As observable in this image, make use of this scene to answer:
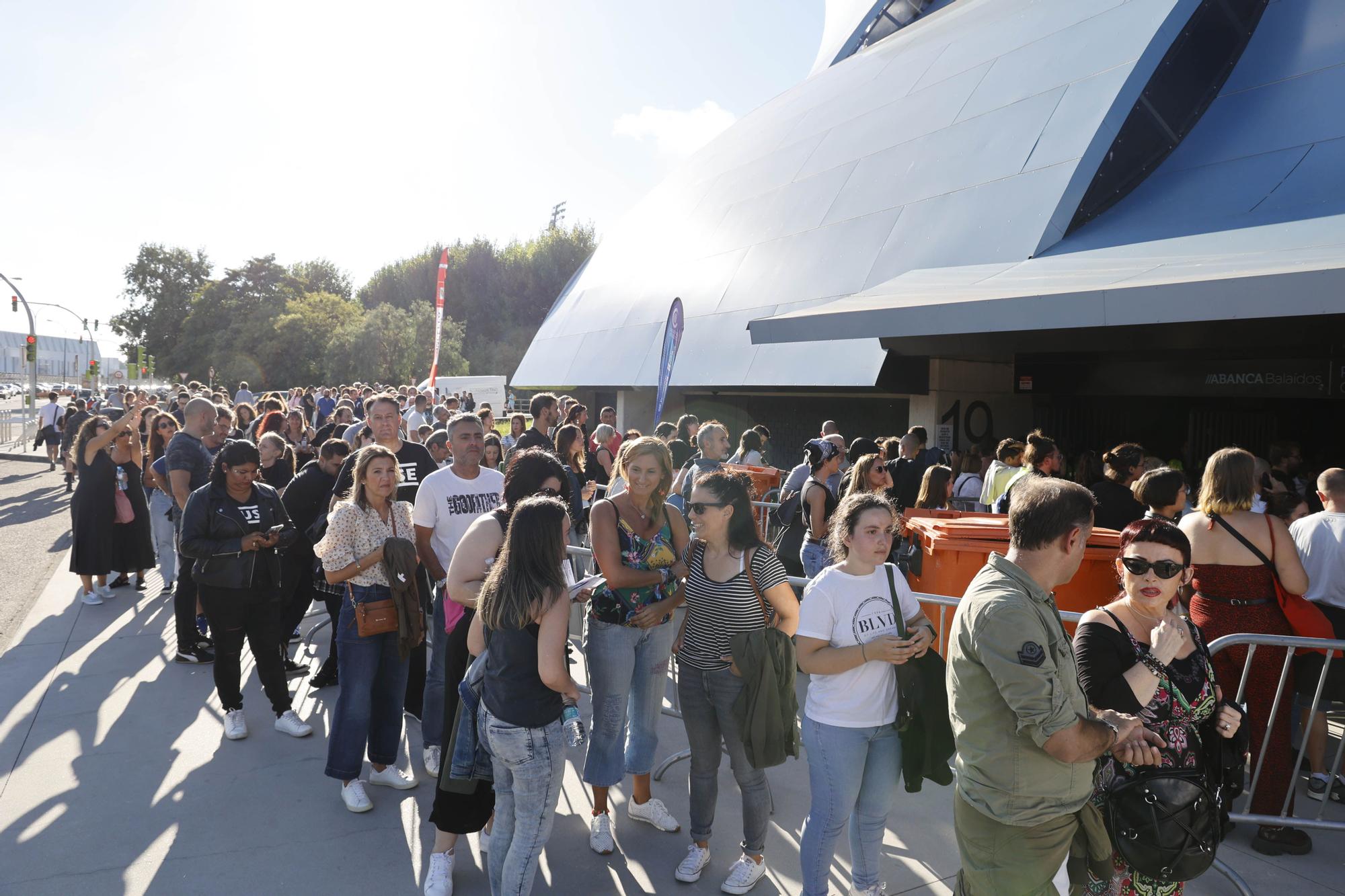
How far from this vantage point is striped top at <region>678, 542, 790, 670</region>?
380cm

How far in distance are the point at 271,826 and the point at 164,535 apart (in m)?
5.66

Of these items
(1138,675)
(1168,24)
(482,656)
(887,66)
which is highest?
(887,66)

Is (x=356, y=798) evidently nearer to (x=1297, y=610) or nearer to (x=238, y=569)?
(x=238, y=569)

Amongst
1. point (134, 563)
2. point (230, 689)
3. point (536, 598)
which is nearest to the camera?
point (536, 598)

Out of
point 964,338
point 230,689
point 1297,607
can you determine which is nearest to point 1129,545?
point 1297,607

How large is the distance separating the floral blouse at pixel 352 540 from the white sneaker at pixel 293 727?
159cm

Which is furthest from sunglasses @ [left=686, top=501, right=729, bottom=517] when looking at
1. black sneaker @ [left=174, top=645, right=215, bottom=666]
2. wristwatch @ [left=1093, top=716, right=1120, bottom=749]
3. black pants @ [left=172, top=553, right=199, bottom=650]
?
black sneaker @ [left=174, top=645, right=215, bottom=666]

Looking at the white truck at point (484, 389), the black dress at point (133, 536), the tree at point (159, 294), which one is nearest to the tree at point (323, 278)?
the tree at point (159, 294)

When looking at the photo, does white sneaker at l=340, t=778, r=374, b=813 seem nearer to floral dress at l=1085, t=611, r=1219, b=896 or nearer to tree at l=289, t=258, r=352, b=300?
floral dress at l=1085, t=611, r=1219, b=896

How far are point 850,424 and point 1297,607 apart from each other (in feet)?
36.0

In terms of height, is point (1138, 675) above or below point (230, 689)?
above

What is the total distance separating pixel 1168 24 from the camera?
11727 millimetres

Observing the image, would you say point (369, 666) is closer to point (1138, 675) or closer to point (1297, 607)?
point (1138, 675)

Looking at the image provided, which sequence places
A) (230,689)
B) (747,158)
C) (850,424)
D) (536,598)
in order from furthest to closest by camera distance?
1. (747,158)
2. (850,424)
3. (230,689)
4. (536,598)
